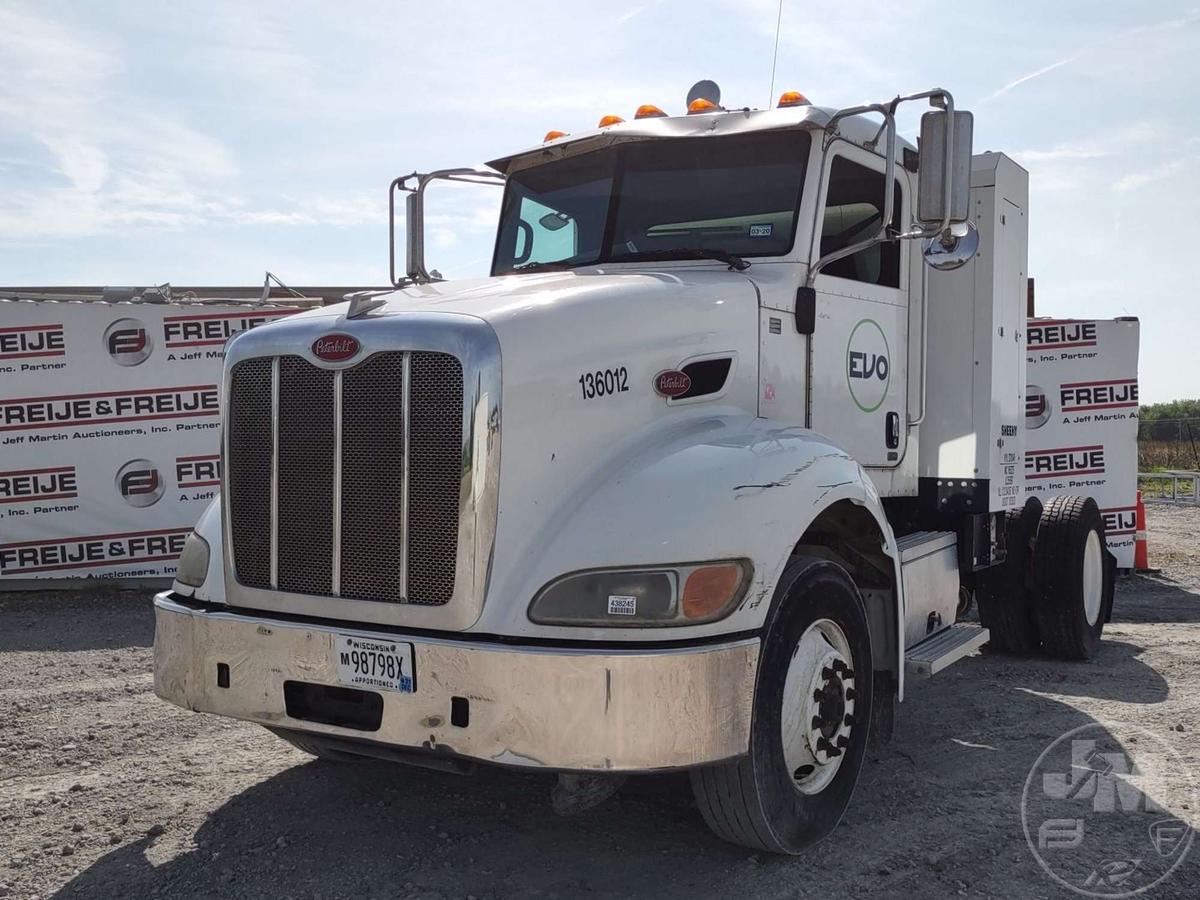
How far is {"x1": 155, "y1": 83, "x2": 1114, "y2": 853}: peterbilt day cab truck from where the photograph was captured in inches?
122

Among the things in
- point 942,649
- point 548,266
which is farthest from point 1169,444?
point 548,266

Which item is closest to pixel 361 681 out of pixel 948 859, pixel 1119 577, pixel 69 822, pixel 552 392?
pixel 552 392

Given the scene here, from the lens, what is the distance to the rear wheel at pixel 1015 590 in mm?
6812

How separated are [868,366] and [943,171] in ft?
3.73

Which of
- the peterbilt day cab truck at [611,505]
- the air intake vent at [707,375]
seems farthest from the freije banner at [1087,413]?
the air intake vent at [707,375]

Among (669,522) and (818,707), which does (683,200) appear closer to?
(669,522)

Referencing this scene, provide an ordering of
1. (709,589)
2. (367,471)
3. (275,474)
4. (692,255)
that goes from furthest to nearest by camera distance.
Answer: (692,255), (275,474), (367,471), (709,589)

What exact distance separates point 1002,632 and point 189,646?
5324mm

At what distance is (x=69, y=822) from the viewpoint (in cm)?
403

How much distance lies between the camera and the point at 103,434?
32.6ft

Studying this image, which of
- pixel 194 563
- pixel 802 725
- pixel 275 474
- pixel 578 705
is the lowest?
pixel 802 725

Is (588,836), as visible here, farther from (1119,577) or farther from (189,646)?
(1119,577)
